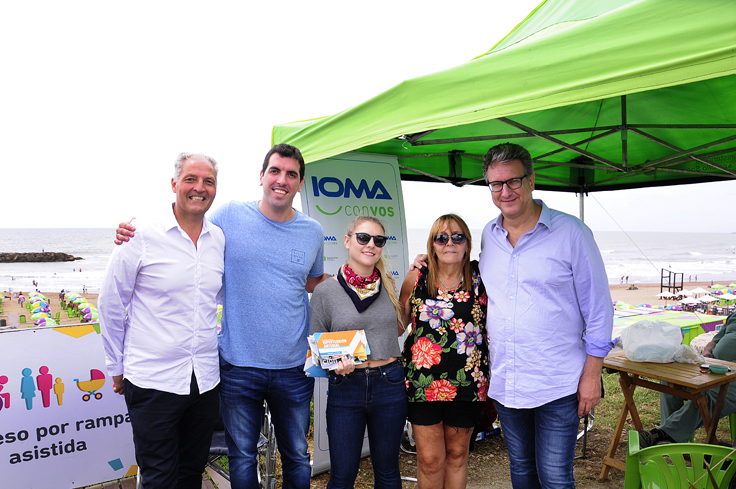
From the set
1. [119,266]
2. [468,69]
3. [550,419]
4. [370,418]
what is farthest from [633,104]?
[119,266]

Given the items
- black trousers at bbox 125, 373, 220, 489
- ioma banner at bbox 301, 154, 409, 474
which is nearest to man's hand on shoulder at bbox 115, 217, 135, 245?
black trousers at bbox 125, 373, 220, 489

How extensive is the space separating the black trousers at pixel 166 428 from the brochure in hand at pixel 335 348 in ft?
1.78

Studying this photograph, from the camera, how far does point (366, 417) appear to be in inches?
83.0

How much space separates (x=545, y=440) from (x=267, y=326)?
1.35 m

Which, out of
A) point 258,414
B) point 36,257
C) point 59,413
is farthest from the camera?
point 36,257

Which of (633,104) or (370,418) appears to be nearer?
(370,418)

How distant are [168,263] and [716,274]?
128 ft

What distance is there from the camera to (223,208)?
2.28m

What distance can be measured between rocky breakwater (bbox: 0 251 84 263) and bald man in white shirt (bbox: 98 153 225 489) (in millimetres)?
39661

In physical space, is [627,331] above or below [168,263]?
below

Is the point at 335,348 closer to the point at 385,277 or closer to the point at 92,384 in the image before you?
the point at 385,277

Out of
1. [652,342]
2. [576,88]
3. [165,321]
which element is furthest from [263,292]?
[652,342]

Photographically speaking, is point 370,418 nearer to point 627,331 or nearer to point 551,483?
point 551,483

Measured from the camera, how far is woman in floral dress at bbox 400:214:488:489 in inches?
81.8
